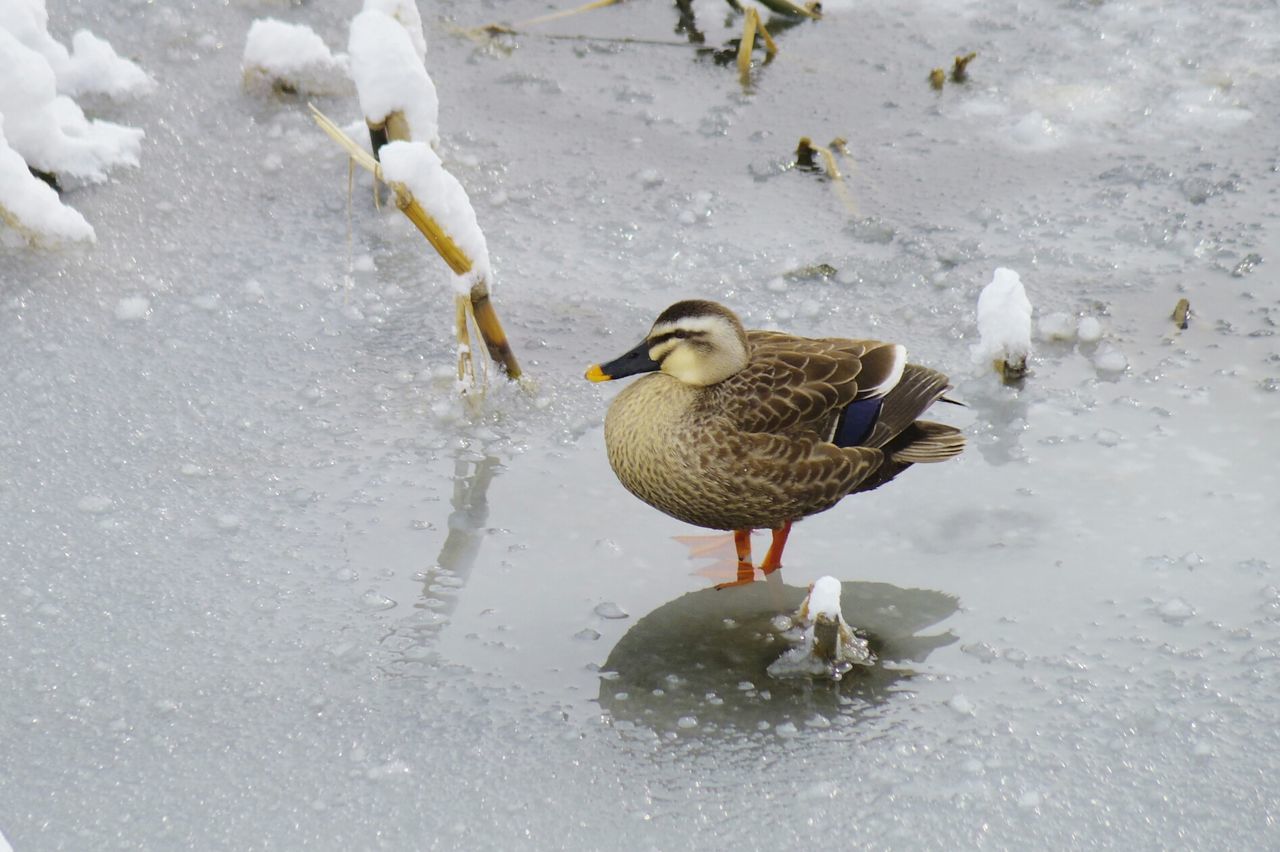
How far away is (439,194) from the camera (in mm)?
4027

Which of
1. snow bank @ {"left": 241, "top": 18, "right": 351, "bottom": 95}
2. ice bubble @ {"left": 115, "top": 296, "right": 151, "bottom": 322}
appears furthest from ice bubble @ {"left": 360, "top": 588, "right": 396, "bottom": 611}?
snow bank @ {"left": 241, "top": 18, "right": 351, "bottom": 95}

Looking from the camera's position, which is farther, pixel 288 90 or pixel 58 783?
pixel 288 90

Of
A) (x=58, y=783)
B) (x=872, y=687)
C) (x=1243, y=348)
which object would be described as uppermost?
(x=1243, y=348)

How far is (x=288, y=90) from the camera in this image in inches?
220

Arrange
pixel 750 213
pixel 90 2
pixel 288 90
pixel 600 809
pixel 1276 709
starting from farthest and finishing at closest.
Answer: pixel 90 2
pixel 288 90
pixel 750 213
pixel 1276 709
pixel 600 809

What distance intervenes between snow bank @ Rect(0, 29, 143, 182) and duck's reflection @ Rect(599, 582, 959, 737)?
282 centimetres

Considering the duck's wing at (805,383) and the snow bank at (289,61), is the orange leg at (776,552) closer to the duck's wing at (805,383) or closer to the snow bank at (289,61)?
the duck's wing at (805,383)

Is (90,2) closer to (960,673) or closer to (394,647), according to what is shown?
(394,647)

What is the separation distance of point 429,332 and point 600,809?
1990 mm

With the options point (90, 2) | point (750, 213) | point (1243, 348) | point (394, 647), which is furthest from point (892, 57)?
point (394, 647)

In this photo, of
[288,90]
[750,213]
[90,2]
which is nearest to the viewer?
[750,213]

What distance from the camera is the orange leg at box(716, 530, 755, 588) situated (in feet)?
12.0

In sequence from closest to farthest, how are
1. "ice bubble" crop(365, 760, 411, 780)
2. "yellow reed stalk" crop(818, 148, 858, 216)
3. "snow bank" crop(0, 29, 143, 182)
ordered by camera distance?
"ice bubble" crop(365, 760, 411, 780)
"snow bank" crop(0, 29, 143, 182)
"yellow reed stalk" crop(818, 148, 858, 216)

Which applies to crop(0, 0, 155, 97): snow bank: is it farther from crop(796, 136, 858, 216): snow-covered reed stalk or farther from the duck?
the duck
